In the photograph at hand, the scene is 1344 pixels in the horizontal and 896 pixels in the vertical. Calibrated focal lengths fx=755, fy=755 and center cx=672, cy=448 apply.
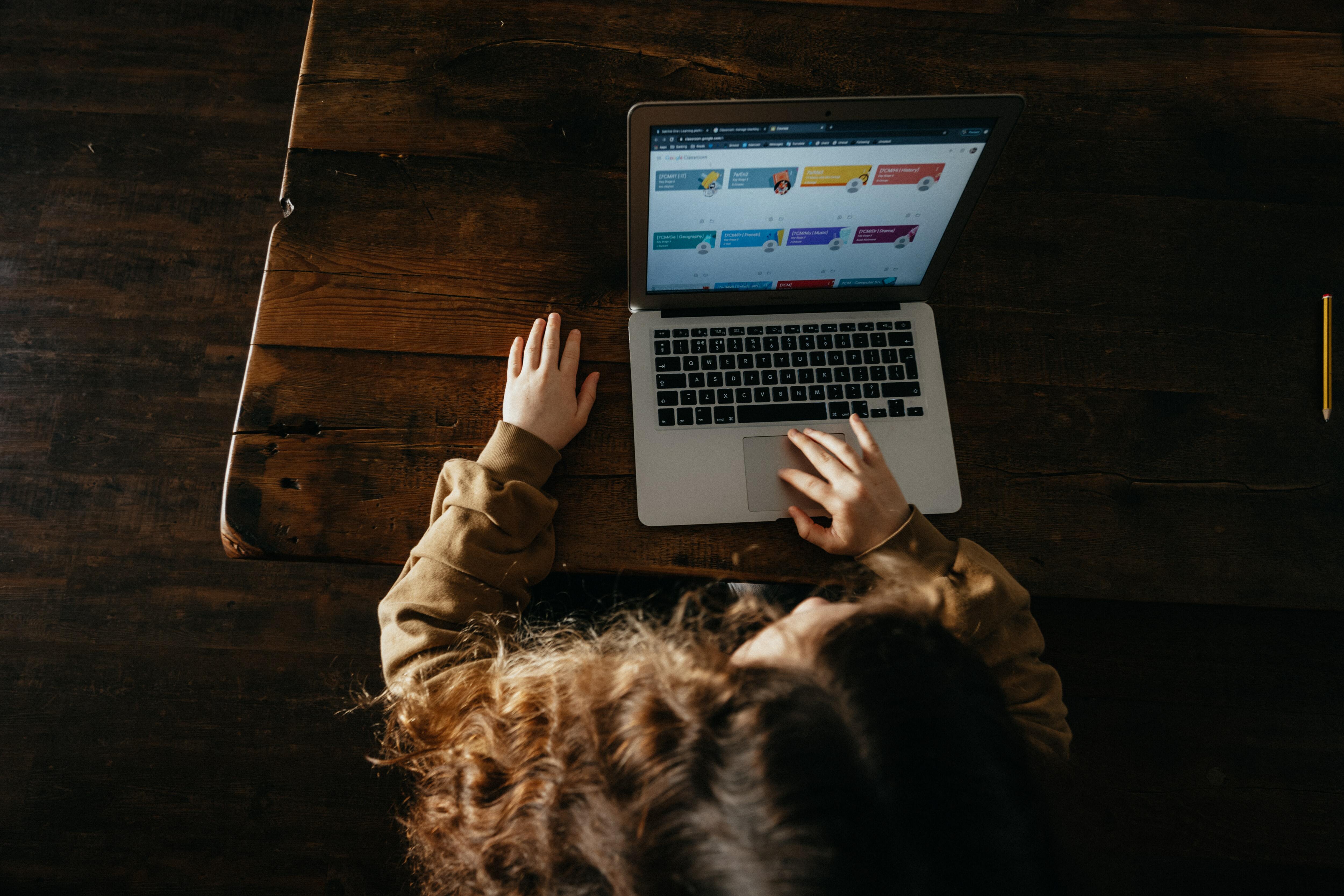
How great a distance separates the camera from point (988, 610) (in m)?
0.83

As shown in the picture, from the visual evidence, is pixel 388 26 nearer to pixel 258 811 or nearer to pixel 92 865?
pixel 258 811

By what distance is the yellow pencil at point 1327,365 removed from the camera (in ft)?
3.15

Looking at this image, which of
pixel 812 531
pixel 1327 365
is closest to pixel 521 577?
pixel 812 531

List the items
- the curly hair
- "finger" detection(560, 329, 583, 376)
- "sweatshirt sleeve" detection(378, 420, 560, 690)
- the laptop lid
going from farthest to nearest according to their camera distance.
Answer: "finger" detection(560, 329, 583, 376) < "sweatshirt sleeve" detection(378, 420, 560, 690) < the laptop lid < the curly hair

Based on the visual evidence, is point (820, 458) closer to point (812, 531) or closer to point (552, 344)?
point (812, 531)

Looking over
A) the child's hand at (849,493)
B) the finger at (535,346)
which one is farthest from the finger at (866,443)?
the finger at (535,346)

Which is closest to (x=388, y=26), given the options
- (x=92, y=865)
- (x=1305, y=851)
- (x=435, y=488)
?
(x=435, y=488)

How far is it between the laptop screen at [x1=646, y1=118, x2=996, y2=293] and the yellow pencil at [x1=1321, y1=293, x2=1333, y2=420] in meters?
0.55

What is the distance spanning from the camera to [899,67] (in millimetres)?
1052

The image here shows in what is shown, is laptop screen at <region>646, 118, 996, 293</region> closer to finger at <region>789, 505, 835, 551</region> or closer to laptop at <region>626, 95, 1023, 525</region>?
laptop at <region>626, 95, 1023, 525</region>

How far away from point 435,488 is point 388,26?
0.65 m

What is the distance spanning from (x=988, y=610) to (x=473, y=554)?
1.86ft

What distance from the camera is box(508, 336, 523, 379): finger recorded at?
921 millimetres

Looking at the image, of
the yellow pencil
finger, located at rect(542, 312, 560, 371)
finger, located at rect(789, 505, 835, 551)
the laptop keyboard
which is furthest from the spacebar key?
the yellow pencil
